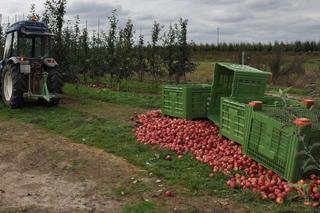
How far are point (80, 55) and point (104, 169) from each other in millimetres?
13637

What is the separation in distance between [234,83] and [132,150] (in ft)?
7.89

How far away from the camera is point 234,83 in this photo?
370 inches

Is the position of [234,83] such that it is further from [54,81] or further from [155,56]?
[155,56]

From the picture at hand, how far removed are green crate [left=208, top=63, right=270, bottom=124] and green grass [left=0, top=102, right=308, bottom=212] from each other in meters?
1.88

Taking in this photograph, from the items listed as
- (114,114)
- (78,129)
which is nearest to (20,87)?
(114,114)

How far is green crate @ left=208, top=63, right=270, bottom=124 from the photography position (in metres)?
9.46

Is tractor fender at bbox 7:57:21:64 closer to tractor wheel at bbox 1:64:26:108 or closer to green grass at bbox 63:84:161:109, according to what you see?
tractor wheel at bbox 1:64:26:108

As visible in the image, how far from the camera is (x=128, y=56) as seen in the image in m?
20.4

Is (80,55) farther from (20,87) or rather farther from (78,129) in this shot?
(78,129)

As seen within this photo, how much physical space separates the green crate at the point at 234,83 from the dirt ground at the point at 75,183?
2.76 meters

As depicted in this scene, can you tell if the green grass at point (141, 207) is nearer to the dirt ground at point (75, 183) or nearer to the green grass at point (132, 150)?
the dirt ground at point (75, 183)

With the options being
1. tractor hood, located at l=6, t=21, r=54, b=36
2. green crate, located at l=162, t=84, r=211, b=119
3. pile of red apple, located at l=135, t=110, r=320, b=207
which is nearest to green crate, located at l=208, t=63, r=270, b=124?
green crate, located at l=162, t=84, r=211, b=119

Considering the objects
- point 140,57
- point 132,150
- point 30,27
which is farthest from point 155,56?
point 132,150

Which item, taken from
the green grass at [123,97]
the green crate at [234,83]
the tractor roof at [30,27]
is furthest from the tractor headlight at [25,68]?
the green crate at [234,83]
